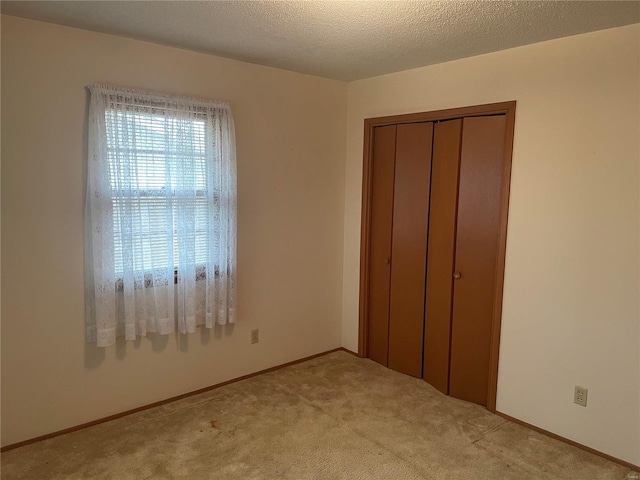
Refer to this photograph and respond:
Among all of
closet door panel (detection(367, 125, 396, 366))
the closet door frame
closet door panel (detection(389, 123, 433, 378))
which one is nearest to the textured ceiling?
the closet door frame

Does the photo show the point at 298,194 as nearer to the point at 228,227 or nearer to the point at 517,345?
the point at 228,227

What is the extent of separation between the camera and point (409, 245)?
3490 mm

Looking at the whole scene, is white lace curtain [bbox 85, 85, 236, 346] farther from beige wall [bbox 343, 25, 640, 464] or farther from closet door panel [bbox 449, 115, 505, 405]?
beige wall [bbox 343, 25, 640, 464]

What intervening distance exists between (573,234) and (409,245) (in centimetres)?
118

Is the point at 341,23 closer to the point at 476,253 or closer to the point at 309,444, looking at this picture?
the point at 476,253

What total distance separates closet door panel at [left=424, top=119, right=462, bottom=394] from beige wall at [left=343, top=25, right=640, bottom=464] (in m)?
0.30

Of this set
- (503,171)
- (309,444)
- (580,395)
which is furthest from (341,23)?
(580,395)

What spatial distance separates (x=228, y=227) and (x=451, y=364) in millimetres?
1826

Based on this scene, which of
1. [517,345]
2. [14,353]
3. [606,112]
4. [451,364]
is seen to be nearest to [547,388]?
[517,345]

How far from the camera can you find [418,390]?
330cm

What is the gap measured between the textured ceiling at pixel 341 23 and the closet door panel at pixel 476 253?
57 centimetres

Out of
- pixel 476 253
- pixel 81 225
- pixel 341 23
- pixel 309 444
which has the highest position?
pixel 341 23

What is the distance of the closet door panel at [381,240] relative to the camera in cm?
360

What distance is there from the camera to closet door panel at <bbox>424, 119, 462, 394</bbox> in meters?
3.14
